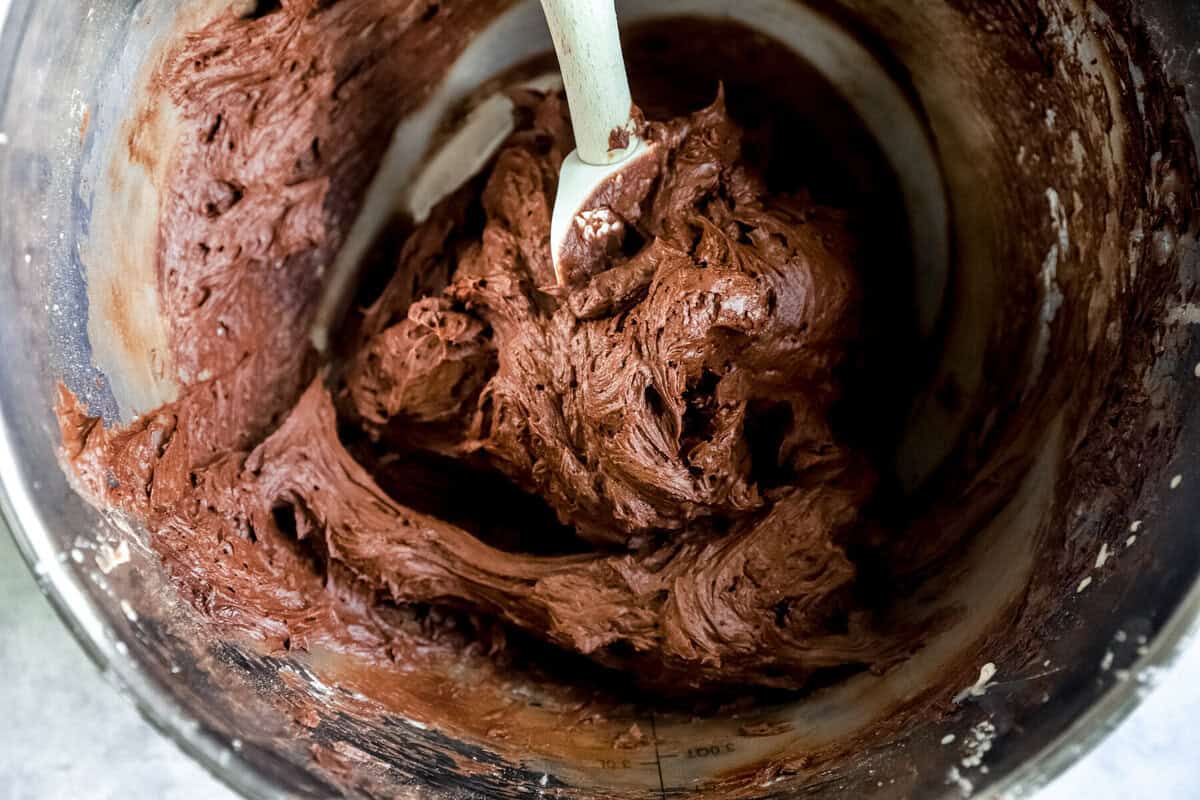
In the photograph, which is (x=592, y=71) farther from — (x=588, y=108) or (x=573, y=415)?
(x=573, y=415)

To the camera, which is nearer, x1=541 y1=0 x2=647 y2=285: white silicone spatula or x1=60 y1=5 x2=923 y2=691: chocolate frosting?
x1=541 y1=0 x2=647 y2=285: white silicone spatula

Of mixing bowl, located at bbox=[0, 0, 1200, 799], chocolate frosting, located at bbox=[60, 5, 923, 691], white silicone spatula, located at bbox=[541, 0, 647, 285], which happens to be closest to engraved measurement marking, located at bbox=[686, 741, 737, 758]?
mixing bowl, located at bbox=[0, 0, 1200, 799]

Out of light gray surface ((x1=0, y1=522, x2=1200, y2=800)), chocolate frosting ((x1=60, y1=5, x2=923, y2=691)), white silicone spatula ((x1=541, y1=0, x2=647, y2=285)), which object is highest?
white silicone spatula ((x1=541, y1=0, x2=647, y2=285))

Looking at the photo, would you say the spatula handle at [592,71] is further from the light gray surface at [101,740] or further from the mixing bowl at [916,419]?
the light gray surface at [101,740]

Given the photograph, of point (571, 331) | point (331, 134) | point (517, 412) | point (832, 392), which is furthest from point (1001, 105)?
point (331, 134)

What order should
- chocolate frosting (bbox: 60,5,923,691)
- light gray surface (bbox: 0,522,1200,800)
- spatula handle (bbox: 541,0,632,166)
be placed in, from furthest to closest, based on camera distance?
light gray surface (bbox: 0,522,1200,800)
chocolate frosting (bbox: 60,5,923,691)
spatula handle (bbox: 541,0,632,166)

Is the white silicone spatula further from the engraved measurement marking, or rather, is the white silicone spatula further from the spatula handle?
the engraved measurement marking

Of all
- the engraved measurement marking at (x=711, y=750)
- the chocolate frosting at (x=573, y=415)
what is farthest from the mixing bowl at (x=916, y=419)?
the chocolate frosting at (x=573, y=415)

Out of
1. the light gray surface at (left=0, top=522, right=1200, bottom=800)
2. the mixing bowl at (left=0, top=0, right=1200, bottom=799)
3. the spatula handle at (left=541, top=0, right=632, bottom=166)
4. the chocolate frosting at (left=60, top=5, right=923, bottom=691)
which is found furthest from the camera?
the light gray surface at (left=0, top=522, right=1200, bottom=800)
